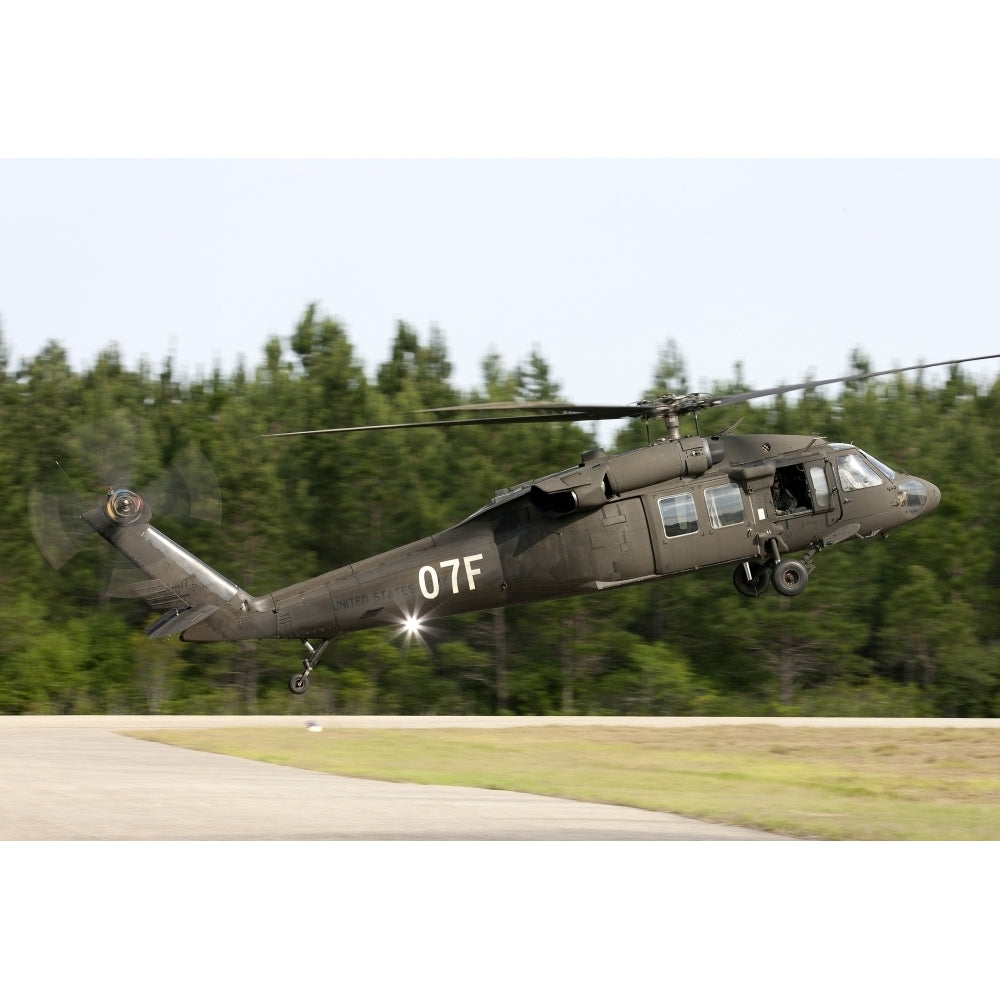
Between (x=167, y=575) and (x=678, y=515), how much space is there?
821cm

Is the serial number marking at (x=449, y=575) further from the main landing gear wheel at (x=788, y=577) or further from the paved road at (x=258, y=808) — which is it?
the main landing gear wheel at (x=788, y=577)

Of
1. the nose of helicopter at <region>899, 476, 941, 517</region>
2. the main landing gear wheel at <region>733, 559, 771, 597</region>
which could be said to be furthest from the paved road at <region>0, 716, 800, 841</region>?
the nose of helicopter at <region>899, 476, 941, 517</region>

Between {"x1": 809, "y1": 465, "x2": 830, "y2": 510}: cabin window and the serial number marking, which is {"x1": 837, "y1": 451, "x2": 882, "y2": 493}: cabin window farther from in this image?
the serial number marking

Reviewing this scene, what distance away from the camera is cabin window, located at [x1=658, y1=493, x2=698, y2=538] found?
65.9 ft

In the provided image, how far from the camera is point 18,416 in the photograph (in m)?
46.5

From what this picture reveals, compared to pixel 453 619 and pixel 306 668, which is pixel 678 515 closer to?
pixel 306 668

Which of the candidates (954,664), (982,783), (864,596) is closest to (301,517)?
(864,596)

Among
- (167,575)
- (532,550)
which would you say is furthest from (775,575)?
(167,575)

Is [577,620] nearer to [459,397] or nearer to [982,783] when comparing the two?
[459,397]

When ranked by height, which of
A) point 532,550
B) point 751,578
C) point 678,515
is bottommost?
point 751,578

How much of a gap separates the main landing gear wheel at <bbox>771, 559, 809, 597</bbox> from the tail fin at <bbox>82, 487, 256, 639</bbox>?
27.7 ft

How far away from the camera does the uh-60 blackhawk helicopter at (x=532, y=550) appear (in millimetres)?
19797

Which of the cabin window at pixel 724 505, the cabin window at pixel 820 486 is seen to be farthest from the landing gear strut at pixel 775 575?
the cabin window at pixel 724 505

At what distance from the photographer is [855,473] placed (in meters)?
21.0
